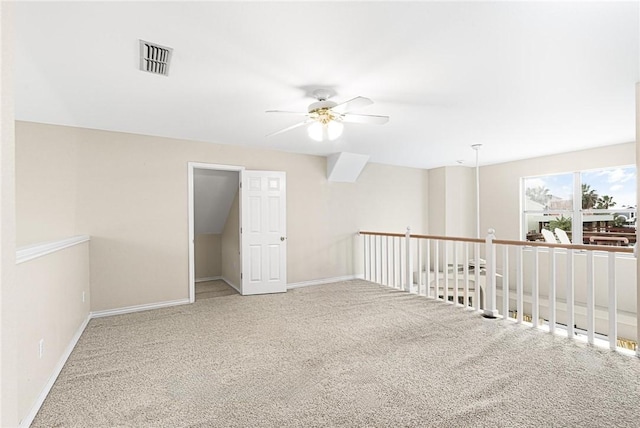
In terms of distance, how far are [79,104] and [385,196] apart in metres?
5.36

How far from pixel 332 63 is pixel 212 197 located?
167 inches

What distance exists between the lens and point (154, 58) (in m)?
2.30

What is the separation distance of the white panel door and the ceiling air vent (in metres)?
2.63

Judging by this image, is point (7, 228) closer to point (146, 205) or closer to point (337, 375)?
point (337, 375)

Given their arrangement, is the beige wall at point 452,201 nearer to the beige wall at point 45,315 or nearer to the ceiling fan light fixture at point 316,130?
the ceiling fan light fixture at point 316,130

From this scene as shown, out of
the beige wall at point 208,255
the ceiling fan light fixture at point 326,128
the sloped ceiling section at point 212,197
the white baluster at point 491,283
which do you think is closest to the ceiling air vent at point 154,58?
the ceiling fan light fixture at point 326,128

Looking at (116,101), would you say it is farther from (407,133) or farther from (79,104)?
(407,133)

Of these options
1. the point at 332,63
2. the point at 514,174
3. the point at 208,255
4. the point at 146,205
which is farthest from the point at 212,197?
the point at 514,174

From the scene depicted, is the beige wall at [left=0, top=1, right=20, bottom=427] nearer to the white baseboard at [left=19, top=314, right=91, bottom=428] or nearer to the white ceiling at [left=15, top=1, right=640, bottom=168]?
the white ceiling at [left=15, top=1, right=640, bottom=168]

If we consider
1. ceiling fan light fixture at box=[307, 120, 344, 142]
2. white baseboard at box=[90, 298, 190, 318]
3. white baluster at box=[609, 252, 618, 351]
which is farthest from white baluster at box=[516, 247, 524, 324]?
white baseboard at box=[90, 298, 190, 318]

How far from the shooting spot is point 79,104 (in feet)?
10.5

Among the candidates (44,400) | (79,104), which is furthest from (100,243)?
(44,400)

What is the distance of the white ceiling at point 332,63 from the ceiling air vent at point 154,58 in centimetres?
6

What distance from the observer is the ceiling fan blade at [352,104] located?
259 centimetres
